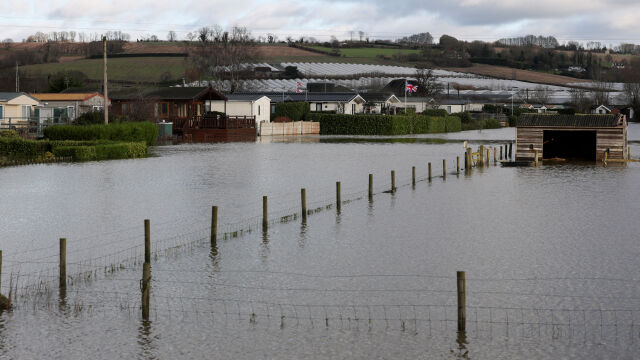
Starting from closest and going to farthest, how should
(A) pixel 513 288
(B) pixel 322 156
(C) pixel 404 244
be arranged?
1. (A) pixel 513 288
2. (C) pixel 404 244
3. (B) pixel 322 156

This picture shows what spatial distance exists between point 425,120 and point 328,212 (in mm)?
88232

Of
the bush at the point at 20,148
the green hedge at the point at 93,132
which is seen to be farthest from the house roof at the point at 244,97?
the bush at the point at 20,148

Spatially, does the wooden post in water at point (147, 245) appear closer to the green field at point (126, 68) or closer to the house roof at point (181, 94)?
the house roof at point (181, 94)

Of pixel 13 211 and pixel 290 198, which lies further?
pixel 290 198

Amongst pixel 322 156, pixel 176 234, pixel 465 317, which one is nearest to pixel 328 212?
pixel 176 234

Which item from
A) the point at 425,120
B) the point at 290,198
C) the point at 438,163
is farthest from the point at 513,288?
the point at 425,120

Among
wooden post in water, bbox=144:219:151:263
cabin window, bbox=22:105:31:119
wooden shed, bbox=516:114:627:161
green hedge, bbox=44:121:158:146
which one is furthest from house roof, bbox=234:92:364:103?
wooden post in water, bbox=144:219:151:263

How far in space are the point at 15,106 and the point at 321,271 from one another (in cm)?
6210

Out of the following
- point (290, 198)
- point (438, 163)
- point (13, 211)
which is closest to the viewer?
point (13, 211)

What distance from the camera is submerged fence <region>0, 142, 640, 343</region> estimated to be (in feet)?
53.8

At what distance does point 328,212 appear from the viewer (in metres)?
31.2

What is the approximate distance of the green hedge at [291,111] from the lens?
116 metres

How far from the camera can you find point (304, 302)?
18.1 m

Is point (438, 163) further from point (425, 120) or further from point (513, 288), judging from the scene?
point (425, 120)
